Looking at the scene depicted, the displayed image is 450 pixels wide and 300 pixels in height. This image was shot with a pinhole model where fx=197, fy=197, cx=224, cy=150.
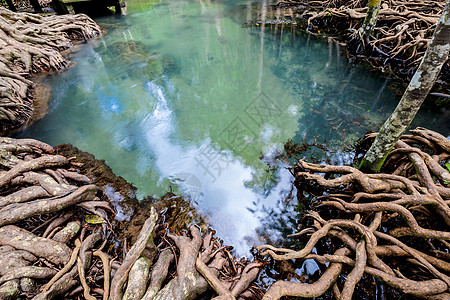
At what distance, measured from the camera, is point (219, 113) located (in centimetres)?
454

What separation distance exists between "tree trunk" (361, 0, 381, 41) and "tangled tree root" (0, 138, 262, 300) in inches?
283

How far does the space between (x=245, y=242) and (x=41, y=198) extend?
257 centimetres

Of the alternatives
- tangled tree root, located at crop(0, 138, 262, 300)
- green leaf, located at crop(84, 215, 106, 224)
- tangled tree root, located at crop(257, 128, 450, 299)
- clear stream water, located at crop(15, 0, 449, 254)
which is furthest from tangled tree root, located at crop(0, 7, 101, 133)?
tangled tree root, located at crop(257, 128, 450, 299)

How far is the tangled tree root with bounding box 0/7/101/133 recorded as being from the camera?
4.42m

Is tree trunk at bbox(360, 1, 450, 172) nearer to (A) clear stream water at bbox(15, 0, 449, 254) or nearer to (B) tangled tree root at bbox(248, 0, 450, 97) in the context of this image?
(A) clear stream water at bbox(15, 0, 449, 254)

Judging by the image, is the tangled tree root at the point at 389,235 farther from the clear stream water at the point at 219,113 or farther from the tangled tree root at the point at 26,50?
the tangled tree root at the point at 26,50

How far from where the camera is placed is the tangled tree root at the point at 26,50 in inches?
174

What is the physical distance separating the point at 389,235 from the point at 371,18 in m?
6.56

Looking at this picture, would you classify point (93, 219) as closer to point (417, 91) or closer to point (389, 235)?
point (389, 235)

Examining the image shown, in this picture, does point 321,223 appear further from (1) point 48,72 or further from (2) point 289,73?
(1) point 48,72

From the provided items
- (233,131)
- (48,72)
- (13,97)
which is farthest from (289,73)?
(48,72)

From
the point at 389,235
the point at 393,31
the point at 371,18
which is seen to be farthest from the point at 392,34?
the point at 389,235

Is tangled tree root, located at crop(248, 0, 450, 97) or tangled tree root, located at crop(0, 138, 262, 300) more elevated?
tangled tree root, located at crop(248, 0, 450, 97)

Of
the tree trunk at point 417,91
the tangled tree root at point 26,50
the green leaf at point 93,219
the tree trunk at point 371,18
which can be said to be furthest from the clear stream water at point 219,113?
the tree trunk at point 417,91
